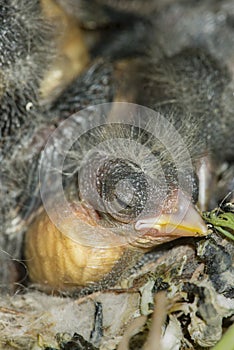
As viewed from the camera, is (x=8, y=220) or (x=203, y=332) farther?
(x=8, y=220)

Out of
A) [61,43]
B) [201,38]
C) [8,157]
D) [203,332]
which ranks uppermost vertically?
[201,38]

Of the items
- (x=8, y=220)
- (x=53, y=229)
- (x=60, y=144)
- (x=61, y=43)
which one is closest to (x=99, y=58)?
(x=61, y=43)

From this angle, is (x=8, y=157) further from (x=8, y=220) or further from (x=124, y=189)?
(x=124, y=189)

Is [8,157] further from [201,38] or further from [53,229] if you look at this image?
[201,38]

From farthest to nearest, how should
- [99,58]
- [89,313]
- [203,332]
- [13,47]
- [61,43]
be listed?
[99,58] < [61,43] < [13,47] < [89,313] < [203,332]

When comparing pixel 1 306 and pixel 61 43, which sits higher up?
pixel 61 43


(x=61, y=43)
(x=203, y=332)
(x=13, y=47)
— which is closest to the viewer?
(x=203, y=332)

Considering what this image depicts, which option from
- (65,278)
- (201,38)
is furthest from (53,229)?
(201,38)
